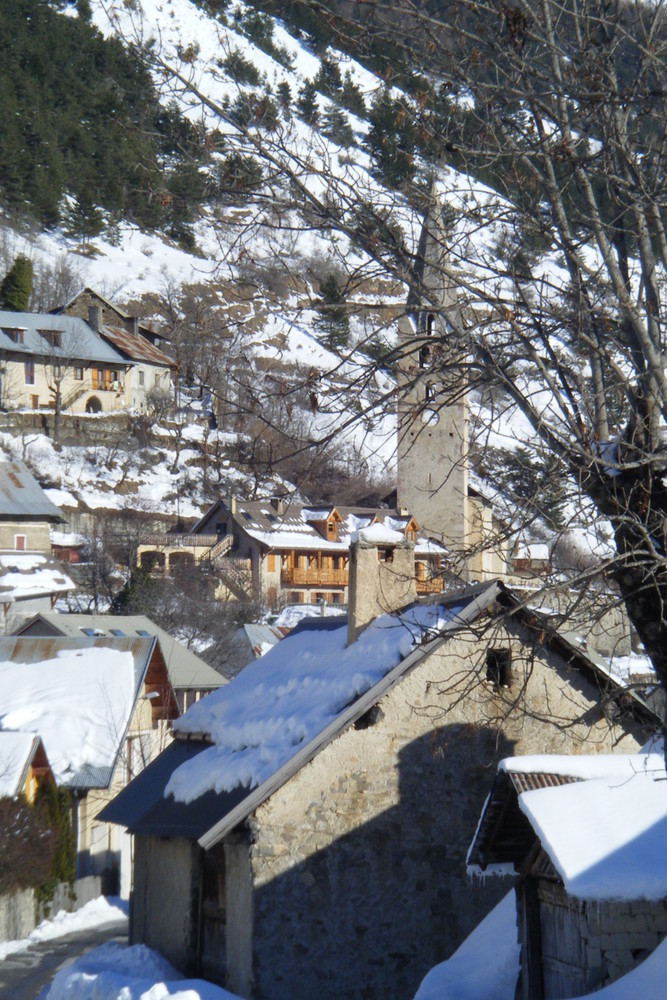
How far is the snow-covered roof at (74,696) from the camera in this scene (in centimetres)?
2475

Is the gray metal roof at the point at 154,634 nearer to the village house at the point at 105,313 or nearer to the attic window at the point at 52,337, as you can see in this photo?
the attic window at the point at 52,337

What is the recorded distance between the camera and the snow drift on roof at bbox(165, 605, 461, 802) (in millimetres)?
12938

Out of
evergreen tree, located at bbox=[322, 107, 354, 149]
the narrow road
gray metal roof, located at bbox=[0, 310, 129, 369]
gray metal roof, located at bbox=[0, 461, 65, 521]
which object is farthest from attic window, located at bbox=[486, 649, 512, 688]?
gray metal roof, located at bbox=[0, 310, 129, 369]

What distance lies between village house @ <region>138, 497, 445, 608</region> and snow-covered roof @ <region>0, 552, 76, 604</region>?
8172mm

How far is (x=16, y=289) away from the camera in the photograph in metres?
82.8

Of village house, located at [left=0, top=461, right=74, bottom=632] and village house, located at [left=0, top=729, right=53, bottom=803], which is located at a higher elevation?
village house, located at [left=0, top=461, right=74, bottom=632]

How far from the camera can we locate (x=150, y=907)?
14.7 m

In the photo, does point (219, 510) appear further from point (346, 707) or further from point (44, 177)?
point (44, 177)

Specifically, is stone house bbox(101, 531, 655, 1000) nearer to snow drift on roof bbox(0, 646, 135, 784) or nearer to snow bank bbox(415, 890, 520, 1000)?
snow bank bbox(415, 890, 520, 1000)

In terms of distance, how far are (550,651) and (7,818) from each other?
1123cm

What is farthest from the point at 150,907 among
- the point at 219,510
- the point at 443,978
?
the point at 219,510

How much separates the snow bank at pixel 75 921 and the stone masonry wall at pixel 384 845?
910 centimetres

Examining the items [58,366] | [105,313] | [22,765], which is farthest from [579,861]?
[105,313]

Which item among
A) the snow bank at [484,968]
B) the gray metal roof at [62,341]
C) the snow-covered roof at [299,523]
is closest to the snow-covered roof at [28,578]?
the snow-covered roof at [299,523]
